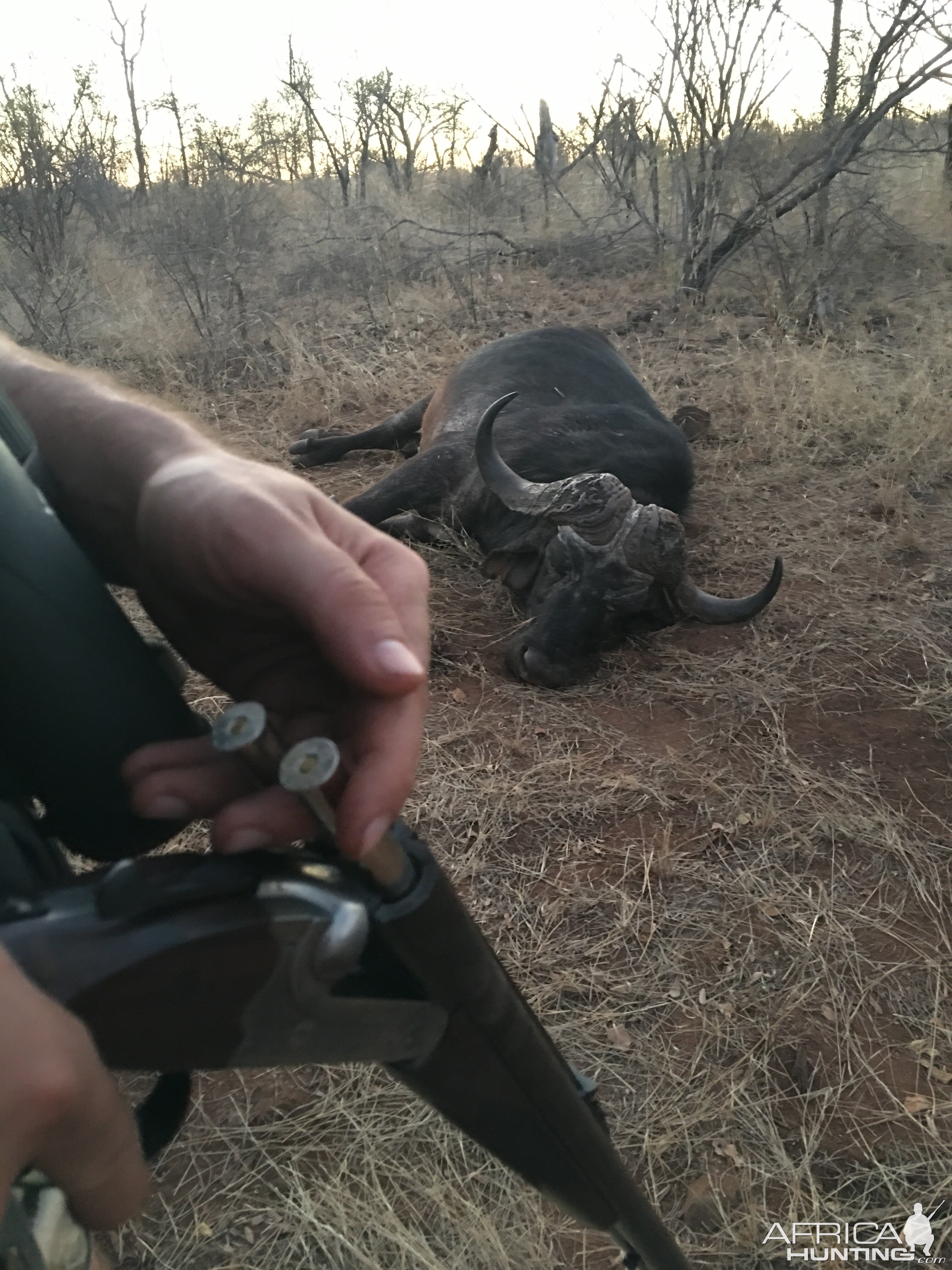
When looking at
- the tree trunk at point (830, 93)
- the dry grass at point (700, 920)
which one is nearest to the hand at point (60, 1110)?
the dry grass at point (700, 920)

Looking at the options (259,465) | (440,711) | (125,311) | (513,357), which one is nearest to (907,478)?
(513,357)

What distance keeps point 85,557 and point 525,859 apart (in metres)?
1.92

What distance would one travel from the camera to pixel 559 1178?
1.10 metres

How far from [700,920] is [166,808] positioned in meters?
1.94

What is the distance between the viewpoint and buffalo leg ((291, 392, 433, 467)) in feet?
20.4

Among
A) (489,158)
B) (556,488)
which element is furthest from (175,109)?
(556,488)

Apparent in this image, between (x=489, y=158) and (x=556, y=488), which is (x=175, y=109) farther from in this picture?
(x=556, y=488)

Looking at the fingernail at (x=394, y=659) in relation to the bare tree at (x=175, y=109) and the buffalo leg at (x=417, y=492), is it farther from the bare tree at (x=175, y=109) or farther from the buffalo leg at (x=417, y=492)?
the bare tree at (x=175, y=109)

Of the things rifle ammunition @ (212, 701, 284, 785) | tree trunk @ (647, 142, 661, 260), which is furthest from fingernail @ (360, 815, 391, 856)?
tree trunk @ (647, 142, 661, 260)

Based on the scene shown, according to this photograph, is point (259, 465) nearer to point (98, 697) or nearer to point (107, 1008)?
point (98, 697)

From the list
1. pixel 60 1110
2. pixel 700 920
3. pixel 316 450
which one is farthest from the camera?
pixel 316 450

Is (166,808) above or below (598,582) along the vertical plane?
above

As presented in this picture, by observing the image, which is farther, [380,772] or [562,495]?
[562,495]

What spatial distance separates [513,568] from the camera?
449 centimetres
